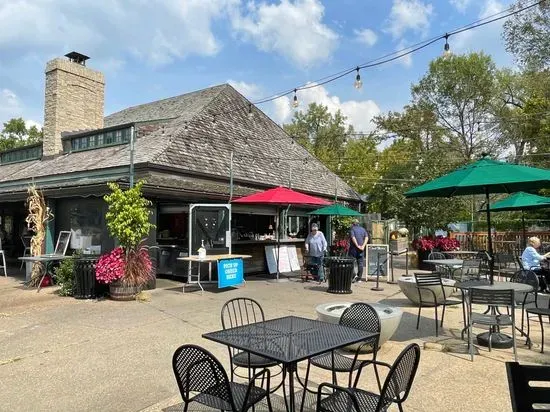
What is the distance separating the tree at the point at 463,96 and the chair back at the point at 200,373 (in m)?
33.8

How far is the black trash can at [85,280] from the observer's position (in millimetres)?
8883

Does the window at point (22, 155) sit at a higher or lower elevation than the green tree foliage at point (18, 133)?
lower

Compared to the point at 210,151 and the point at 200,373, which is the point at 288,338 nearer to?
the point at 200,373

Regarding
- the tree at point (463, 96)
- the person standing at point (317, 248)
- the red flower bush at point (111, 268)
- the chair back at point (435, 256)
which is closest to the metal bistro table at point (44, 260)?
the red flower bush at point (111, 268)

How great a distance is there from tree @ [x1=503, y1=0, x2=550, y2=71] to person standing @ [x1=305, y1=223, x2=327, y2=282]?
59.8ft

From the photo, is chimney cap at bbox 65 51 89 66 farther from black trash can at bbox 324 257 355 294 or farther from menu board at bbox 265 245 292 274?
black trash can at bbox 324 257 355 294

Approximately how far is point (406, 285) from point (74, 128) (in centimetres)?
1375

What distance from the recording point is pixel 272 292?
10.2m

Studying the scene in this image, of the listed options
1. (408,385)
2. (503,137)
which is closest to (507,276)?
(408,385)

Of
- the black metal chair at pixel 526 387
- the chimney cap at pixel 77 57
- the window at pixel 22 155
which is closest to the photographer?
the black metal chair at pixel 526 387

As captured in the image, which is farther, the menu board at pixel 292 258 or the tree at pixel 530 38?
the tree at pixel 530 38

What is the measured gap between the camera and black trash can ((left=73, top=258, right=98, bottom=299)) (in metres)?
8.88

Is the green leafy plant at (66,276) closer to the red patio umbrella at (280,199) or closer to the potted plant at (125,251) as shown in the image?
the potted plant at (125,251)

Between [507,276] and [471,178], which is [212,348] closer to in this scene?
[471,178]
